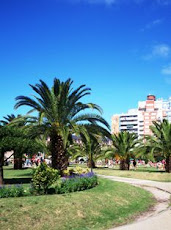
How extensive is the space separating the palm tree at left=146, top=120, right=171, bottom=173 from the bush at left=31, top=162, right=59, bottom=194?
52.2 feet

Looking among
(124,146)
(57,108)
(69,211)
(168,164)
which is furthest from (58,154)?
(124,146)

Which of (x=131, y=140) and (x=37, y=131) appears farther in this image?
(x=131, y=140)

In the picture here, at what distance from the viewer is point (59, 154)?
19266 mm

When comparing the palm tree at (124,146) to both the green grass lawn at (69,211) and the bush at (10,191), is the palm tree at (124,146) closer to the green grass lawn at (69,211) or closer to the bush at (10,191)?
the green grass lawn at (69,211)

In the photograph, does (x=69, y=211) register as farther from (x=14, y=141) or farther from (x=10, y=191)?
(x=14, y=141)

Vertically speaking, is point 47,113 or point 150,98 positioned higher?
point 150,98

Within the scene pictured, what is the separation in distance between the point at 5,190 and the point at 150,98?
156 metres

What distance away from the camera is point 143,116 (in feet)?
506

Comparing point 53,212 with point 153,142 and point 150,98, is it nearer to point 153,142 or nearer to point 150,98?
point 153,142

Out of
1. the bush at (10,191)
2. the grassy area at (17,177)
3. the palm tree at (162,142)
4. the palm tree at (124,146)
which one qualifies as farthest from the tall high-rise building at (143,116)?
the bush at (10,191)

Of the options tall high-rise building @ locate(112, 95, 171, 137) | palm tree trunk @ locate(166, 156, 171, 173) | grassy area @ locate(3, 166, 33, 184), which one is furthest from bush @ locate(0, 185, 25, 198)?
tall high-rise building @ locate(112, 95, 171, 137)

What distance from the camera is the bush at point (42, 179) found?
11863 mm

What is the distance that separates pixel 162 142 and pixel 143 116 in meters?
129

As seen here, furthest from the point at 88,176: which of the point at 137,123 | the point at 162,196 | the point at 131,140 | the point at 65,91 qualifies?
the point at 137,123
